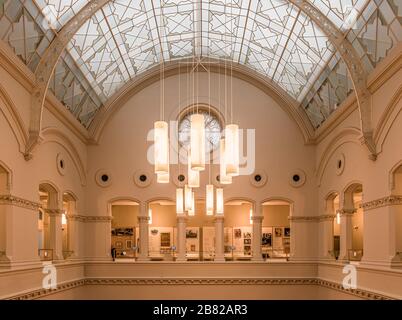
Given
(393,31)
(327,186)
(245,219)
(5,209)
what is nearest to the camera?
(393,31)

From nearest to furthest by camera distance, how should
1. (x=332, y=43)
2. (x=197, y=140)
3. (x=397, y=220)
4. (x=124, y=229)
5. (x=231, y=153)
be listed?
(x=197, y=140) → (x=231, y=153) → (x=397, y=220) → (x=332, y=43) → (x=124, y=229)

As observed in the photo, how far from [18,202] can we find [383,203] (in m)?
11.6

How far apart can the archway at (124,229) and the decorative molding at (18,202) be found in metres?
14.0

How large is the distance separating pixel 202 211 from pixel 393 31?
20.9m

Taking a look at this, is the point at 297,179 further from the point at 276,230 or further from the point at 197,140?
the point at 197,140

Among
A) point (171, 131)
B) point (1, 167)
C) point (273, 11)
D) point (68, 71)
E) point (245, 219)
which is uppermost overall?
point (273, 11)

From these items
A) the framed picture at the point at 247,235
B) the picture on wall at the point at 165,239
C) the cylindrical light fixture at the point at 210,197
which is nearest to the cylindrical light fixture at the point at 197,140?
the cylindrical light fixture at the point at 210,197

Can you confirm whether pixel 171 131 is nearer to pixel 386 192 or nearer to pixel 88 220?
pixel 88 220

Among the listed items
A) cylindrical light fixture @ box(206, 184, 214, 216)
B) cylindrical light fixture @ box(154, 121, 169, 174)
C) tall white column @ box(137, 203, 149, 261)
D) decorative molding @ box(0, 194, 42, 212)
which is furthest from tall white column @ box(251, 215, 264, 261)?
cylindrical light fixture @ box(154, 121, 169, 174)

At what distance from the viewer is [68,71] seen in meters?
23.3

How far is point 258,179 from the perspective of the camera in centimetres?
2828

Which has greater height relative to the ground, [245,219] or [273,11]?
[273,11]

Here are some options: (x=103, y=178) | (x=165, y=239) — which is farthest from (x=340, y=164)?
(x=165, y=239)
